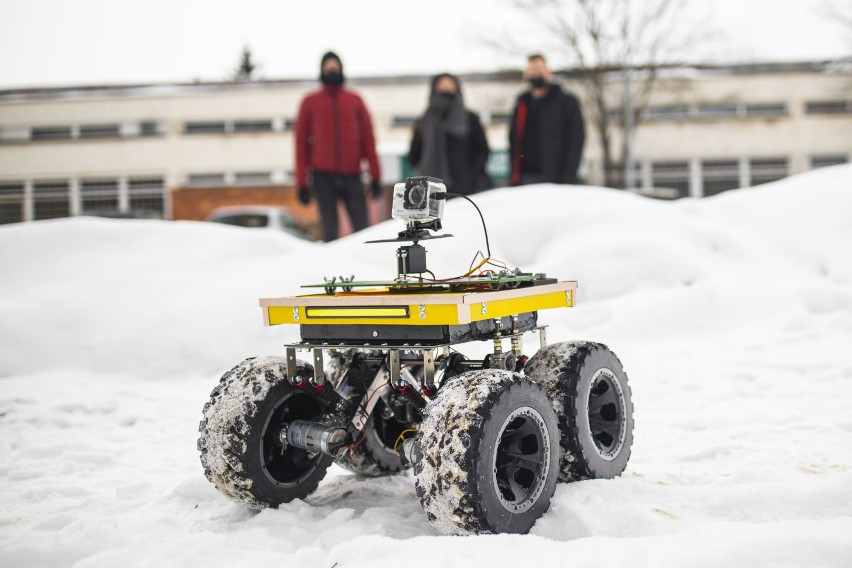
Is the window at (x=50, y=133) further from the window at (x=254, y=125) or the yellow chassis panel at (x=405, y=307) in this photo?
the yellow chassis panel at (x=405, y=307)

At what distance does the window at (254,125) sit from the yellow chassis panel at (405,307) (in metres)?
24.7

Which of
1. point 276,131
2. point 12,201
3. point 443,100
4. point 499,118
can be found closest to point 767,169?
point 499,118

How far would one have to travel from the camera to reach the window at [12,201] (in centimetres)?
2628

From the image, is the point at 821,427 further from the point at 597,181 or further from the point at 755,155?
the point at 755,155

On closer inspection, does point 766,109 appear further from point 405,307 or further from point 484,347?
point 405,307

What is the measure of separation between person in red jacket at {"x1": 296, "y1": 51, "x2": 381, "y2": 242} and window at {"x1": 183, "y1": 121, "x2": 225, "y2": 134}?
20633 mm

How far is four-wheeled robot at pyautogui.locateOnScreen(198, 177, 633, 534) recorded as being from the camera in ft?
7.11

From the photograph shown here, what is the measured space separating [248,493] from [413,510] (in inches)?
21.7

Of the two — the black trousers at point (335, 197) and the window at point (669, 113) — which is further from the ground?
the window at point (669, 113)

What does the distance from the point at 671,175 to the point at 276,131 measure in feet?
44.0

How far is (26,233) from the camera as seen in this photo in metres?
6.43

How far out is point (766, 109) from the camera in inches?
1032

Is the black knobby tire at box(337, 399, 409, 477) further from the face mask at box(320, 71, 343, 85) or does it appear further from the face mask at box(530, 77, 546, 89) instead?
the face mask at box(530, 77, 546, 89)

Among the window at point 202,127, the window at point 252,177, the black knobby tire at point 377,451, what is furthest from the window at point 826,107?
the black knobby tire at point 377,451
